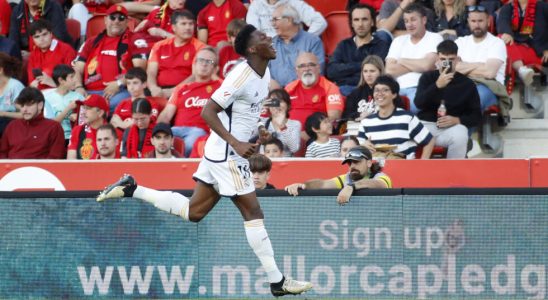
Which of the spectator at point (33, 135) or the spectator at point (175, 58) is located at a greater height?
the spectator at point (175, 58)

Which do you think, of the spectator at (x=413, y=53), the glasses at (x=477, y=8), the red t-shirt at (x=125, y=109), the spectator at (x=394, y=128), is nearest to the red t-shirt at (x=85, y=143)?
the red t-shirt at (x=125, y=109)

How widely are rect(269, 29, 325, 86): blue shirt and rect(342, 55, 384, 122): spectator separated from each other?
102 cm

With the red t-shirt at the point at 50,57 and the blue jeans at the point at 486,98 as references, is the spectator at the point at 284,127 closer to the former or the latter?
the blue jeans at the point at 486,98

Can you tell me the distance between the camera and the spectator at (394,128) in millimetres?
12000

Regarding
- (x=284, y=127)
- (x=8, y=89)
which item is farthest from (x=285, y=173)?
(x=8, y=89)

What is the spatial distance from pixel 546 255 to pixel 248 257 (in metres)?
2.44

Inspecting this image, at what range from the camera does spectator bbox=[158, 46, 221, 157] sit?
526 inches

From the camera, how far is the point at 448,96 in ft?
41.0

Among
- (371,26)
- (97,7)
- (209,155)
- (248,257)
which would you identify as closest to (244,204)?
(209,155)

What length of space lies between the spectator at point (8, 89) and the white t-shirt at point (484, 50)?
500 centimetres

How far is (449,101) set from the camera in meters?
12.5

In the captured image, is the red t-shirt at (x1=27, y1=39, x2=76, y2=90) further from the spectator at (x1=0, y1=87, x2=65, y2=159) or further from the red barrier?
the red barrier

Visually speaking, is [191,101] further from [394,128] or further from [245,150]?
[245,150]

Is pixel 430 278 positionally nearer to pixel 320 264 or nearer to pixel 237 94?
pixel 320 264
